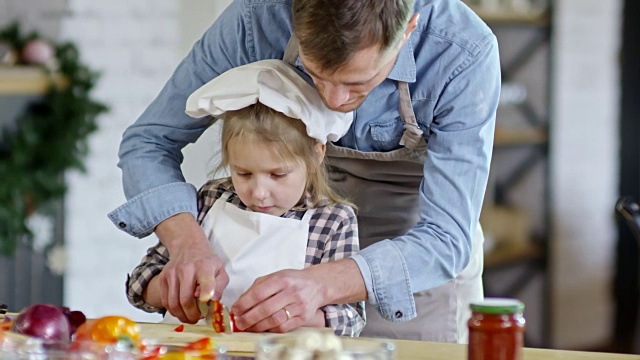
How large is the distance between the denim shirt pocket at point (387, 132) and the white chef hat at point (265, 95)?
175 millimetres

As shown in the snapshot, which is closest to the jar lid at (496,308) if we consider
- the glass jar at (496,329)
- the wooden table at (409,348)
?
the glass jar at (496,329)

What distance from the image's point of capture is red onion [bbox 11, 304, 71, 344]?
1.50m

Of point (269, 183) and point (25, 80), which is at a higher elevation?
point (25, 80)

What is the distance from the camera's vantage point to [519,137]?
179 inches

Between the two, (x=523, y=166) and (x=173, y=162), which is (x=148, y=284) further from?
(x=523, y=166)

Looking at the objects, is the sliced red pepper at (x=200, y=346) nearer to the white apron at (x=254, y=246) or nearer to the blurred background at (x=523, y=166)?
the white apron at (x=254, y=246)

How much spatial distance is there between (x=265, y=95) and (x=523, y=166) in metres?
2.84

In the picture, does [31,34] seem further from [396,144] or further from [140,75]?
[396,144]

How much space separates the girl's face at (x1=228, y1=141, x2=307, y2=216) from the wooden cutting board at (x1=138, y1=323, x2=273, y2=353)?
1.15 ft

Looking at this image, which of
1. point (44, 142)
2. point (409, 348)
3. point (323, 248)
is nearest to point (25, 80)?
point (44, 142)

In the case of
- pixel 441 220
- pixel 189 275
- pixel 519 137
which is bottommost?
pixel 189 275

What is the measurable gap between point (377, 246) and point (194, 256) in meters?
0.34

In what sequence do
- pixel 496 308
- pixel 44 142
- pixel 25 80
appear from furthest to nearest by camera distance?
pixel 44 142, pixel 25 80, pixel 496 308

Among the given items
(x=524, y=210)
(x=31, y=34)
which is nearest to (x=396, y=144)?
(x=31, y=34)
